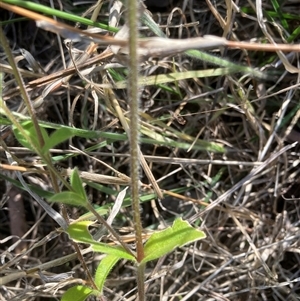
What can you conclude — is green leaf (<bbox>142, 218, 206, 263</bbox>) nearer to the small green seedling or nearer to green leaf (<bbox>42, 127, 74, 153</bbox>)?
the small green seedling

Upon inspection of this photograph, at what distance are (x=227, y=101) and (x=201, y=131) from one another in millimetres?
123

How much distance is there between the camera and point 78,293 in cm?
114

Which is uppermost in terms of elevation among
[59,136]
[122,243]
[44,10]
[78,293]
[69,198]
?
[44,10]

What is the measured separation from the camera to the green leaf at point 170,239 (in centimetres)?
101

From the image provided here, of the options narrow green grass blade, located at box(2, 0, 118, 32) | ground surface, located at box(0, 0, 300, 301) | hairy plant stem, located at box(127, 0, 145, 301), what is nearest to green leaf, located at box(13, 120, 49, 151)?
hairy plant stem, located at box(127, 0, 145, 301)

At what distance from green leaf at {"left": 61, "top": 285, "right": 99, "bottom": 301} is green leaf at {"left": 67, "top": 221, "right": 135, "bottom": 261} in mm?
143

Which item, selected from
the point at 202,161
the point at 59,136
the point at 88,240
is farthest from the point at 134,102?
the point at 202,161

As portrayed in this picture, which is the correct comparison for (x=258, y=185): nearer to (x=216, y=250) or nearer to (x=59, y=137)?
(x=216, y=250)

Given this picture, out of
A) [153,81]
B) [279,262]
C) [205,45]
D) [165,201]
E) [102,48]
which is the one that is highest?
[205,45]

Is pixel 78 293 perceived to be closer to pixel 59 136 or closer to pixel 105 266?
pixel 105 266

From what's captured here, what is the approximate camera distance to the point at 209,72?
5.05ft

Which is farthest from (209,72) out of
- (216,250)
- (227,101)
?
(216,250)

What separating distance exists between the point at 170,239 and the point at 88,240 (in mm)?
155

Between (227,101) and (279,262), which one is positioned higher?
(227,101)
